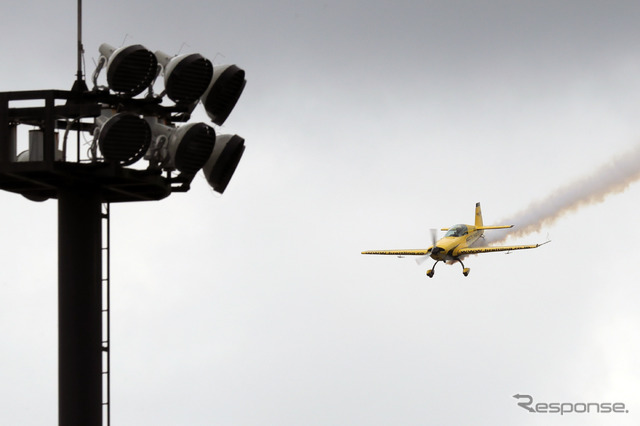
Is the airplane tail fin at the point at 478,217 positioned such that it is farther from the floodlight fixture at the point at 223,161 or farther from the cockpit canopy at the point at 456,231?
the floodlight fixture at the point at 223,161

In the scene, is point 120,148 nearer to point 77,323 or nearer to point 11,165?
point 11,165

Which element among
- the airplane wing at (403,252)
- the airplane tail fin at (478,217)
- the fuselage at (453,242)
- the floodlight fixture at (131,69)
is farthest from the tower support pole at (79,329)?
the airplane tail fin at (478,217)

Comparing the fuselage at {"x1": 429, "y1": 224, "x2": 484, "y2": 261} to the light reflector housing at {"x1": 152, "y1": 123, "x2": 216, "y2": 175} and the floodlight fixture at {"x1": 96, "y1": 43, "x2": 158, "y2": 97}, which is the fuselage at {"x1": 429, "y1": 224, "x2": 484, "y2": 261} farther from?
the floodlight fixture at {"x1": 96, "y1": 43, "x2": 158, "y2": 97}

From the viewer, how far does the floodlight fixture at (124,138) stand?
52156mm

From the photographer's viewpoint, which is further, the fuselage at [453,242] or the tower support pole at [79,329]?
the fuselage at [453,242]

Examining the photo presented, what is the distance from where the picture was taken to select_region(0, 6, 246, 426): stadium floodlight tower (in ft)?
176

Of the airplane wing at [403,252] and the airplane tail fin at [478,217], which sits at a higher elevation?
the airplane tail fin at [478,217]

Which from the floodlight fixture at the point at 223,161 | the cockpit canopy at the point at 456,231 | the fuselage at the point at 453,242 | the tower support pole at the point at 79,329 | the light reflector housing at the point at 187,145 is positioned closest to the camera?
the light reflector housing at the point at 187,145

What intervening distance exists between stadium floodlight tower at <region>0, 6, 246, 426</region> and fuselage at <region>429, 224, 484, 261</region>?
58.7 m

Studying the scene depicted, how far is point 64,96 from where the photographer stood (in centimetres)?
Answer: 5462

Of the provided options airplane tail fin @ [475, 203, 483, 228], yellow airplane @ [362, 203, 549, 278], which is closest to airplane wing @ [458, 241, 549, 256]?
yellow airplane @ [362, 203, 549, 278]

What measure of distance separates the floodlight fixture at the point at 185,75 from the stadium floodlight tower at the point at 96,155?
0.04 m

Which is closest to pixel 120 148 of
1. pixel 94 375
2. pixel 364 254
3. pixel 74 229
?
pixel 74 229

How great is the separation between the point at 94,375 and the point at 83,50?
1479cm
